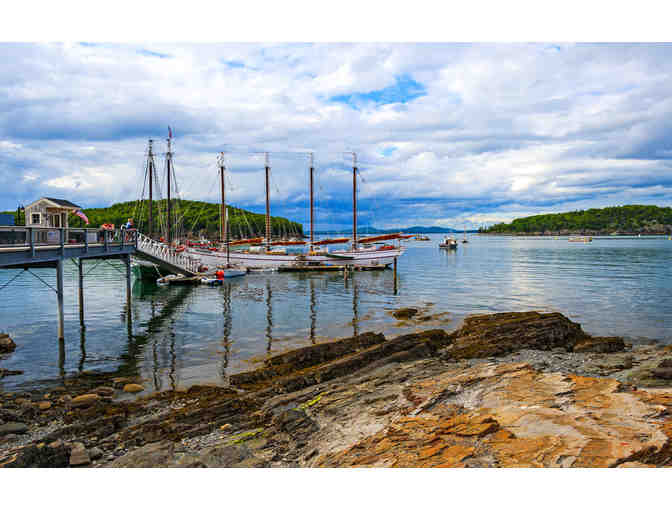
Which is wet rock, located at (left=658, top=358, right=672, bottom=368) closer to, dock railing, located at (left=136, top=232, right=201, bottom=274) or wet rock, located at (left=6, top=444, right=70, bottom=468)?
wet rock, located at (left=6, top=444, right=70, bottom=468)

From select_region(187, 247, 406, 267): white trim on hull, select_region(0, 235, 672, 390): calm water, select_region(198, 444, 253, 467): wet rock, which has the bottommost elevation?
select_region(0, 235, 672, 390): calm water

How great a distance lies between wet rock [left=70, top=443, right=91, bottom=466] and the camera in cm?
927

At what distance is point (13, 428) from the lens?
36.8 ft

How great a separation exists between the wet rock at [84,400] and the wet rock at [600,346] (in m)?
19.0

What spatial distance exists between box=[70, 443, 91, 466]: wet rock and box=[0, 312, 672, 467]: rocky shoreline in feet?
0.09

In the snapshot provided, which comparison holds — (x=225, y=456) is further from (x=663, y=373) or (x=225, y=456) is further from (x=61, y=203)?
(x=61, y=203)

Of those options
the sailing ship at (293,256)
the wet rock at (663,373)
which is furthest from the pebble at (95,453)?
the sailing ship at (293,256)

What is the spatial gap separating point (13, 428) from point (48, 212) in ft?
72.2

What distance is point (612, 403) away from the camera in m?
9.27

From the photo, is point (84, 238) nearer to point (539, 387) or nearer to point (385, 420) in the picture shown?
point (385, 420)

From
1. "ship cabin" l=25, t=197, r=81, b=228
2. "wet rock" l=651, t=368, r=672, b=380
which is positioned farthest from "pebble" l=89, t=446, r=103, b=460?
"ship cabin" l=25, t=197, r=81, b=228

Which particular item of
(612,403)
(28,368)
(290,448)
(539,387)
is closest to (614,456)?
(612,403)

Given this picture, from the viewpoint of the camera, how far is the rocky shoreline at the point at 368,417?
7.65m

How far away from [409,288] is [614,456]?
40289 millimetres
